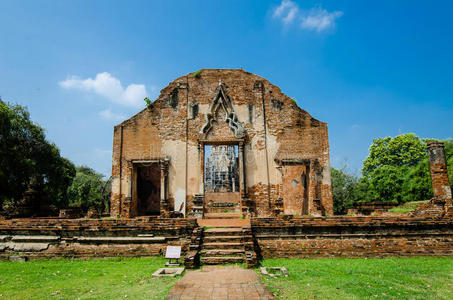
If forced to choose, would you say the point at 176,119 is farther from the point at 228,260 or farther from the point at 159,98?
→ the point at 228,260

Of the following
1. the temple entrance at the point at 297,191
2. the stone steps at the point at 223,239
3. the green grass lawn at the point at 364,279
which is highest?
the temple entrance at the point at 297,191

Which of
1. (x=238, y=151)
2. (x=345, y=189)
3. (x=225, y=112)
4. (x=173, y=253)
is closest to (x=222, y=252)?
(x=173, y=253)

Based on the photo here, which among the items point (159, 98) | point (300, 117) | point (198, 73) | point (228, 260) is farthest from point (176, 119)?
point (228, 260)

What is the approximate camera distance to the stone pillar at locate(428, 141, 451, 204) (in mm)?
11586

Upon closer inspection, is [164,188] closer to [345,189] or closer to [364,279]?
[364,279]

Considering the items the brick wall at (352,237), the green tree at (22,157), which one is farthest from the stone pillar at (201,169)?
the green tree at (22,157)

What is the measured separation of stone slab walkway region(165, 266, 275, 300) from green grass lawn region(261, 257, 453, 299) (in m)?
0.34

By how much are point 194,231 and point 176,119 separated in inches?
305

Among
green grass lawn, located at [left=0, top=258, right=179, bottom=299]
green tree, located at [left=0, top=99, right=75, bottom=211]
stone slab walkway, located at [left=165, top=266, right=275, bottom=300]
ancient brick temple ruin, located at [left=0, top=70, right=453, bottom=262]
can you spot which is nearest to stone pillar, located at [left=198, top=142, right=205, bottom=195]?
ancient brick temple ruin, located at [left=0, top=70, right=453, bottom=262]

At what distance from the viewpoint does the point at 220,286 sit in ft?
18.9

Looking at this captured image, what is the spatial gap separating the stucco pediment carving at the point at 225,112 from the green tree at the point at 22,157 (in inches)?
360

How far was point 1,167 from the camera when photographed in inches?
757

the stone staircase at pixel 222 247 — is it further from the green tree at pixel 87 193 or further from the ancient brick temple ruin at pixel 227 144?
the green tree at pixel 87 193

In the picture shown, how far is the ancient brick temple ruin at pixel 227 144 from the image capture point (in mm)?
14383
